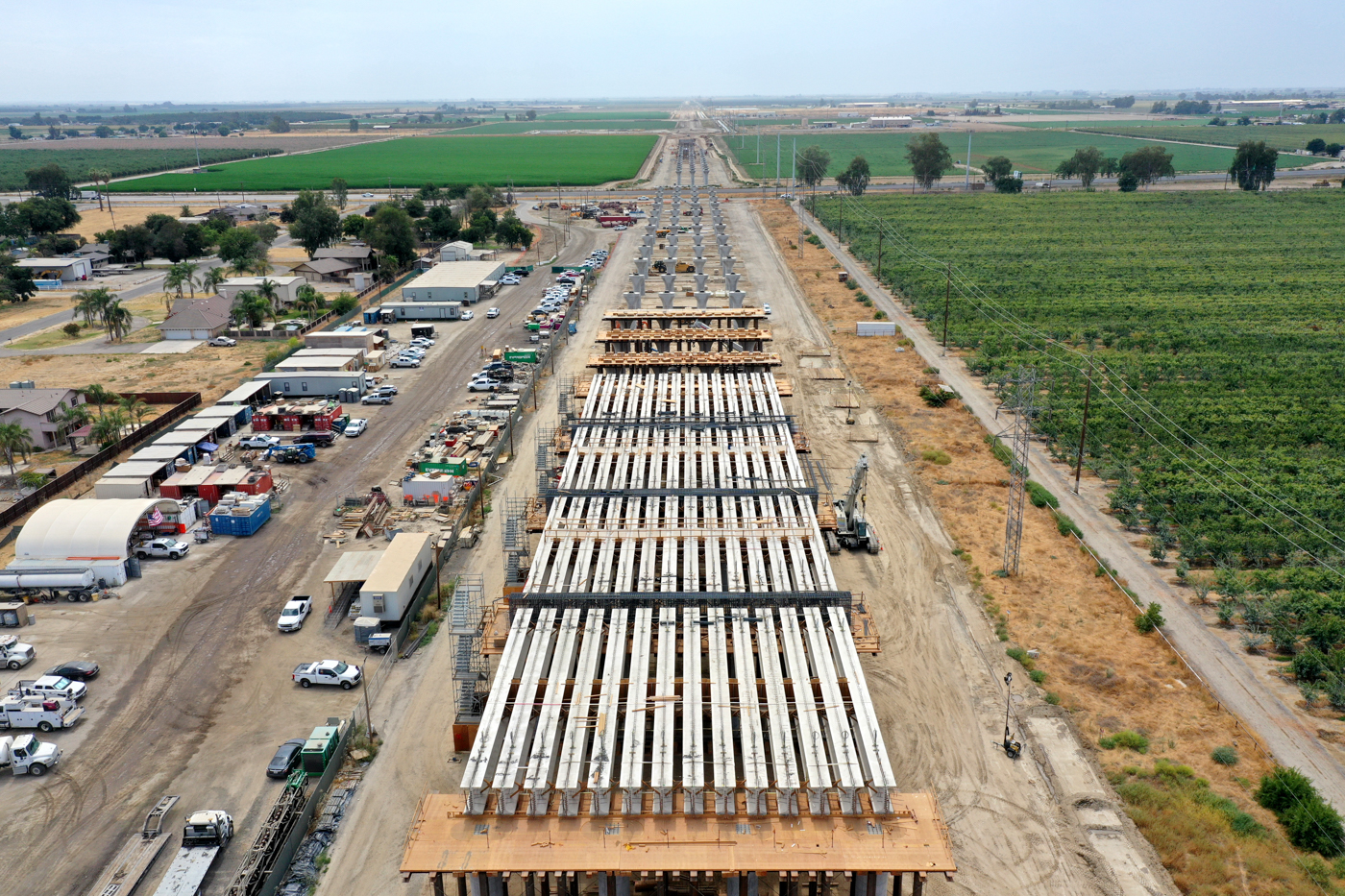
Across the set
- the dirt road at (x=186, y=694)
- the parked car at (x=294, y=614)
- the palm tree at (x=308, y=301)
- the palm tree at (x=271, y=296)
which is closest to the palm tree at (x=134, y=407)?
the dirt road at (x=186, y=694)

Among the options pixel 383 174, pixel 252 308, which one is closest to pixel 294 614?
pixel 252 308

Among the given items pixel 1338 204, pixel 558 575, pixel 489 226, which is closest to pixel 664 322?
pixel 558 575

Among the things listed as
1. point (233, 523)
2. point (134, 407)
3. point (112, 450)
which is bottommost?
point (233, 523)

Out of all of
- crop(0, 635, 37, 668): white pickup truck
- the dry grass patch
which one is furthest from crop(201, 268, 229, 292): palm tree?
the dry grass patch

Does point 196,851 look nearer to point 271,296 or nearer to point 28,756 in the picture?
point 28,756

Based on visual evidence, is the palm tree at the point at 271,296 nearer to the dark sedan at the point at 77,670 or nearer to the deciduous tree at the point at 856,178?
the dark sedan at the point at 77,670

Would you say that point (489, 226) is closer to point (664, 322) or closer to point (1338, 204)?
point (664, 322)
